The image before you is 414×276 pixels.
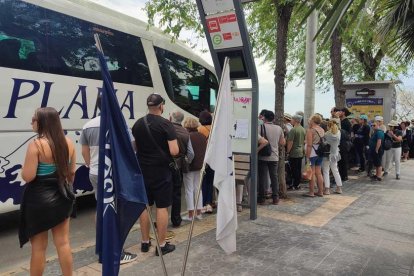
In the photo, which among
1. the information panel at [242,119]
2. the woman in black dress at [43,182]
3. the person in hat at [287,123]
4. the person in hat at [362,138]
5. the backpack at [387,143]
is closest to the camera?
the woman in black dress at [43,182]

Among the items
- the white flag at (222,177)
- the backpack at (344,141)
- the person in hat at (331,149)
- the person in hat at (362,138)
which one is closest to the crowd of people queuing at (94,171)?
the white flag at (222,177)

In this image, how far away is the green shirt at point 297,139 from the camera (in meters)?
7.89

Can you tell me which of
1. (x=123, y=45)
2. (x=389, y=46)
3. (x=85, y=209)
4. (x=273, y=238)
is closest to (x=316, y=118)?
(x=389, y=46)

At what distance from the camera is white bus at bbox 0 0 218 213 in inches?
199

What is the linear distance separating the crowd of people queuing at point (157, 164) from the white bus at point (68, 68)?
4.50 ft

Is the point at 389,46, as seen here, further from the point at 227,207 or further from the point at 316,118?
the point at 227,207

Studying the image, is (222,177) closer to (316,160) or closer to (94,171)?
(94,171)

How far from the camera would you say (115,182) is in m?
2.83

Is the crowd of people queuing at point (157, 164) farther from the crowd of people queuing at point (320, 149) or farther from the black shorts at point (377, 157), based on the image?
the black shorts at point (377, 157)

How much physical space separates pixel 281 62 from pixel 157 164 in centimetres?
361

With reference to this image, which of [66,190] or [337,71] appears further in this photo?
[337,71]

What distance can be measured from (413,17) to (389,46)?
1.56 feet

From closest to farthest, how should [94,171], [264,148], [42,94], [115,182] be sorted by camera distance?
[115,182] → [94,171] → [42,94] → [264,148]

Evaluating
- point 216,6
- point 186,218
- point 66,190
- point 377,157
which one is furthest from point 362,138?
point 66,190
